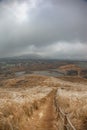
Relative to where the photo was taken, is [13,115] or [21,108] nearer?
[13,115]

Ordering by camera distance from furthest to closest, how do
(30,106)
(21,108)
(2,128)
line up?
(30,106)
(21,108)
(2,128)

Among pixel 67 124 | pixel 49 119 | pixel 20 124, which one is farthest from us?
pixel 49 119

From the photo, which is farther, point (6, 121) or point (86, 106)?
point (86, 106)

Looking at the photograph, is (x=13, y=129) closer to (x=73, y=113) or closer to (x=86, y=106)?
(x=73, y=113)

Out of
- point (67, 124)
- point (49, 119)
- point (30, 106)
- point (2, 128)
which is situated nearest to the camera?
point (2, 128)

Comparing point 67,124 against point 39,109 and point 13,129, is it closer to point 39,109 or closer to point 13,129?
point 13,129

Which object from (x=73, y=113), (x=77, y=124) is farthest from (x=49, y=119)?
(x=77, y=124)

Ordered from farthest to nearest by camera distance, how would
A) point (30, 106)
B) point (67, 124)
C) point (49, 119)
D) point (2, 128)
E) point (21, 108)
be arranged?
point (30, 106)
point (21, 108)
point (49, 119)
point (67, 124)
point (2, 128)

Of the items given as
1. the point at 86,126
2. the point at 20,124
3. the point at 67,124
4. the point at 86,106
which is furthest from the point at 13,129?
the point at 86,106
